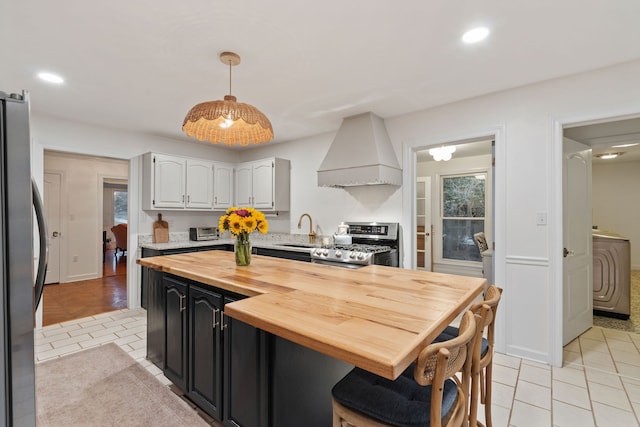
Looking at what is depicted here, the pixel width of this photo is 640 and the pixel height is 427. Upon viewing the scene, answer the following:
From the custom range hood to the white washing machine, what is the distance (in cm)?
266

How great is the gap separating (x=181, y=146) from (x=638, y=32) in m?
4.99

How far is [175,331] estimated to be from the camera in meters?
2.22

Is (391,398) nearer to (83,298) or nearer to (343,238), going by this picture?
(343,238)

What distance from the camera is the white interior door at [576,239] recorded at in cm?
289

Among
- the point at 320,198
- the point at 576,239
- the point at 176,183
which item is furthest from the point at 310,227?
the point at 576,239

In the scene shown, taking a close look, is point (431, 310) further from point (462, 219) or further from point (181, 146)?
point (462, 219)

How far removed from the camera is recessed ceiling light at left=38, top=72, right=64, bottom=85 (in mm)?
2535

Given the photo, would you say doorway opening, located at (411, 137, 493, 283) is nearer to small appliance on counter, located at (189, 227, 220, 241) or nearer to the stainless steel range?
the stainless steel range

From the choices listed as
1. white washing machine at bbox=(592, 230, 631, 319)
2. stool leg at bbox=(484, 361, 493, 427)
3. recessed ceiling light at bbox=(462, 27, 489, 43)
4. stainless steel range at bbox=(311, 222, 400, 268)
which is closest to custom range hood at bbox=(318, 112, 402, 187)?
stainless steel range at bbox=(311, 222, 400, 268)

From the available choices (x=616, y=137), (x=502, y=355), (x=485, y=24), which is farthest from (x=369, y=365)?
(x=616, y=137)

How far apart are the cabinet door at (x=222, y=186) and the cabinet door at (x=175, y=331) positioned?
8.99 feet

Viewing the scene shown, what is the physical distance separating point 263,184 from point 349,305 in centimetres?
366

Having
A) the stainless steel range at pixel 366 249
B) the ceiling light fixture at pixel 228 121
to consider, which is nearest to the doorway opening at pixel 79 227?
the stainless steel range at pixel 366 249

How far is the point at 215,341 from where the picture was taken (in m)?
1.84
